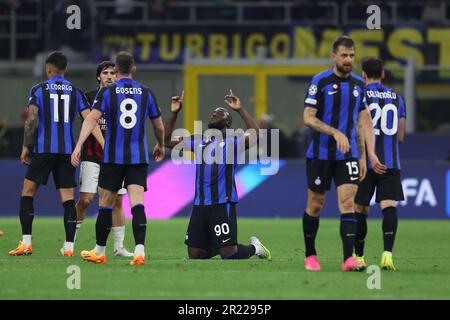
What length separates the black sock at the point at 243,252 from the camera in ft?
40.5

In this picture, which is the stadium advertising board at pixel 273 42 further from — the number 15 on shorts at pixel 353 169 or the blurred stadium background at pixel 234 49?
the number 15 on shorts at pixel 353 169

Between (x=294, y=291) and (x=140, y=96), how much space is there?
284cm

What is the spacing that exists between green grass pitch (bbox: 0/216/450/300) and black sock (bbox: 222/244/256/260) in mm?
225

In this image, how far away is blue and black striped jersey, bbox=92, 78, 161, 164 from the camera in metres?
11.1

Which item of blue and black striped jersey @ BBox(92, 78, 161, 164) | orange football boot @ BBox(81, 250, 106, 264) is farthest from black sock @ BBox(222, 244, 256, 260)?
blue and black striped jersey @ BBox(92, 78, 161, 164)

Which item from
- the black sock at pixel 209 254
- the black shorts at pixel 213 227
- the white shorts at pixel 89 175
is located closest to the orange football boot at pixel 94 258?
the black shorts at pixel 213 227

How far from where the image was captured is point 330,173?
419 inches

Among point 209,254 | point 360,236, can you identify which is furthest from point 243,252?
point 360,236

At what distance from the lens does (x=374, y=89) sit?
1166 cm

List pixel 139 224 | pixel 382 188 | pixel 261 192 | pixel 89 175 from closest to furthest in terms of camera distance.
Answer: pixel 139 224 < pixel 382 188 < pixel 89 175 < pixel 261 192

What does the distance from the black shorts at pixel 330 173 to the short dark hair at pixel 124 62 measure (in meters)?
2.01

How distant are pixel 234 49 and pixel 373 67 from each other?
14.8 metres

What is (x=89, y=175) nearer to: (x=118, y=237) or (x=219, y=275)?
(x=118, y=237)

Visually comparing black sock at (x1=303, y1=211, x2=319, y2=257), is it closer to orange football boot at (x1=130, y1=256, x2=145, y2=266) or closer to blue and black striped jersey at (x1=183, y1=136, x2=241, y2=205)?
orange football boot at (x1=130, y1=256, x2=145, y2=266)
